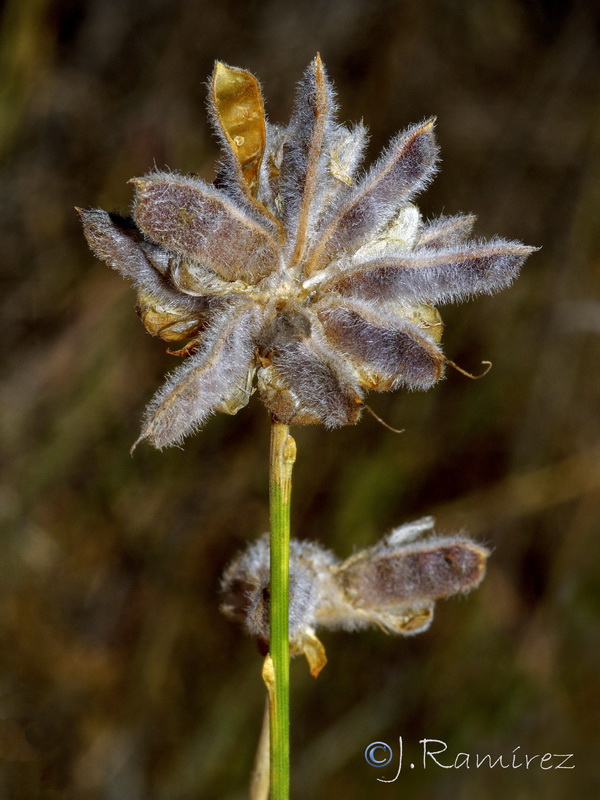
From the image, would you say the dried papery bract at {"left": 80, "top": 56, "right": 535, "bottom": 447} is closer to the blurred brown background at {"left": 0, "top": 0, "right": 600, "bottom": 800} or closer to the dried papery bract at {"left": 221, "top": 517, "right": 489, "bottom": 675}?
the dried papery bract at {"left": 221, "top": 517, "right": 489, "bottom": 675}

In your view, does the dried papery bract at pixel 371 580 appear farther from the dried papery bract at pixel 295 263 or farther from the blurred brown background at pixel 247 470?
the blurred brown background at pixel 247 470

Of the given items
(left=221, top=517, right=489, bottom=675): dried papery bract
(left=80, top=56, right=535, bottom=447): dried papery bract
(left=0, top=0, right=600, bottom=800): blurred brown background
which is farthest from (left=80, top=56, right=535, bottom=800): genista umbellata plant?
(left=0, top=0, right=600, bottom=800): blurred brown background

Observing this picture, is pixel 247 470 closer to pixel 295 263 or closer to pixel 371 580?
pixel 371 580

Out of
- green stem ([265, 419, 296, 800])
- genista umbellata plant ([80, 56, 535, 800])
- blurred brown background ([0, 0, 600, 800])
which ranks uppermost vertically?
blurred brown background ([0, 0, 600, 800])

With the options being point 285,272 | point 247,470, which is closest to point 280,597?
point 285,272

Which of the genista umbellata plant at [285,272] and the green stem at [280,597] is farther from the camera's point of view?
the green stem at [280,597]

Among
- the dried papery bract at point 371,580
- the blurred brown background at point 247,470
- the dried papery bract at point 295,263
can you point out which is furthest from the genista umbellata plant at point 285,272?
the blurred brown background at point 247,470
